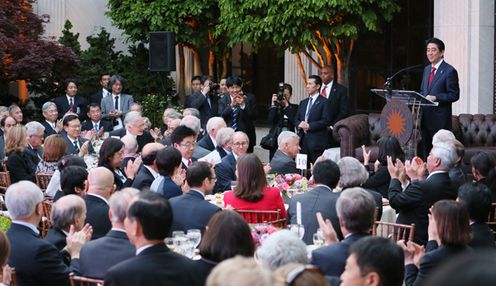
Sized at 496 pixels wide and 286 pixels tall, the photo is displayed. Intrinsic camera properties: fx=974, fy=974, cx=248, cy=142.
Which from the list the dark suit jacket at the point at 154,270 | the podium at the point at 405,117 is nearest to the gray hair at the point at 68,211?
the dark suit jacket at the point at 154,270

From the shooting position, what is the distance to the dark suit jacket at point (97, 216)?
725cm

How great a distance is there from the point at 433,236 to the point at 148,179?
3.76 meters

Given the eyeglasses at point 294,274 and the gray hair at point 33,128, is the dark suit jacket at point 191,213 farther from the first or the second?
the gray hair at point 33,128

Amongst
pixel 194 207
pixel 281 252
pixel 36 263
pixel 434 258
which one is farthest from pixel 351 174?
pixel 281 252

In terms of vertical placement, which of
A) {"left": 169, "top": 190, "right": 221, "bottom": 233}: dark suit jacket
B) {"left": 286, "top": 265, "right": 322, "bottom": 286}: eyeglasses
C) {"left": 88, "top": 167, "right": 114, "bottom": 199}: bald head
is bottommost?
{"left": 169, "top": 190, "right": 221, "bottom": 233}: dark suit jacket

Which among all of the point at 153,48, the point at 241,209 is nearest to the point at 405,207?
the point at 241,209

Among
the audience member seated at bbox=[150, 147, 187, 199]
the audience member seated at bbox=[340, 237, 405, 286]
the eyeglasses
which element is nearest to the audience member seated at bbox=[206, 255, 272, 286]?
the eyeglasses

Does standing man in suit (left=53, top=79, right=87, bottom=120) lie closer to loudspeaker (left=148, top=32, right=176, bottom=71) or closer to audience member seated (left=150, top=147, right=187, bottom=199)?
loudspeaker (left=148, top=32, right=176, bottom=71)

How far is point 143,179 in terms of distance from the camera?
9.10 metres

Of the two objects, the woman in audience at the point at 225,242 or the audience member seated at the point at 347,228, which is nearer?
the woman in audience at the point at 225,242

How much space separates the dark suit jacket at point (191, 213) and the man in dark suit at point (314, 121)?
304 inches

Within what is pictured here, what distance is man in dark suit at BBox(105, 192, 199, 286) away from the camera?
4.40 m

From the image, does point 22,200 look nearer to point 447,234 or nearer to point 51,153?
point 447,234

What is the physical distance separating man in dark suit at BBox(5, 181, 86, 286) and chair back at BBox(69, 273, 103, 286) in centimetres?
39
